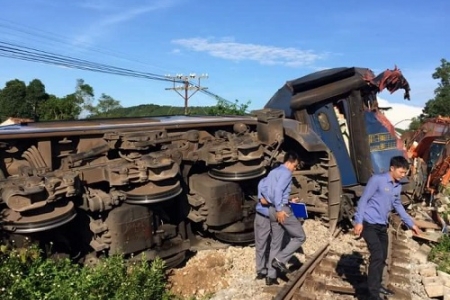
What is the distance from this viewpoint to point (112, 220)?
18.2 feet

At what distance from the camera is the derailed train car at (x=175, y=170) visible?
527 cm

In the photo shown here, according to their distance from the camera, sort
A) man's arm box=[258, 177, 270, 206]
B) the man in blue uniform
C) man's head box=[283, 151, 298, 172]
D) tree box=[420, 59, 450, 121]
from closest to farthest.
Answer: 1. man's head box=[283, 151, 298, 172]
2. man's arm box=[258, 177, 270, 206]
3. the man in blue uniform
4. tree box=[420, 59, 450, 121]

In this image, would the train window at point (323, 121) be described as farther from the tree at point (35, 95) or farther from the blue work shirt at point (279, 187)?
the tree at point (35, 95)

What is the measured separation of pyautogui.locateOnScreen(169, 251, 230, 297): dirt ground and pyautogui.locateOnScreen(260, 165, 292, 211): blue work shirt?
125cm

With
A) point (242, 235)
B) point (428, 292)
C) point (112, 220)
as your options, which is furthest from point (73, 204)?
point (428, 292)

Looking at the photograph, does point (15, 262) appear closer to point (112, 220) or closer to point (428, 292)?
point (112, 220)

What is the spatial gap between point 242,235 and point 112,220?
85.4 inches

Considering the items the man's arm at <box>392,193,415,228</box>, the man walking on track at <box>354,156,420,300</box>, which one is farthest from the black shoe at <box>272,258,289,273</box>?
the man's arm at <box>392,193,415,228</box>

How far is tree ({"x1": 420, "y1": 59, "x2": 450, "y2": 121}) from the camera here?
2106 inches

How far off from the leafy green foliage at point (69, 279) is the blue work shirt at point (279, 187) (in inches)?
61.3

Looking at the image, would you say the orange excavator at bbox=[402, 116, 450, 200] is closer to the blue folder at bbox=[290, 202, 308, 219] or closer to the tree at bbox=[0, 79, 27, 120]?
the blue folder at bbox=[290, 202, 308, 219]

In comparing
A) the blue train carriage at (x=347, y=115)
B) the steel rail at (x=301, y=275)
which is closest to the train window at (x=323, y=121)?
the blue train carriage at (x=347, y=115)

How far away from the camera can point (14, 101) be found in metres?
55.8

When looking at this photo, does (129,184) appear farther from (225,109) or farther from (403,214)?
(225,109)
